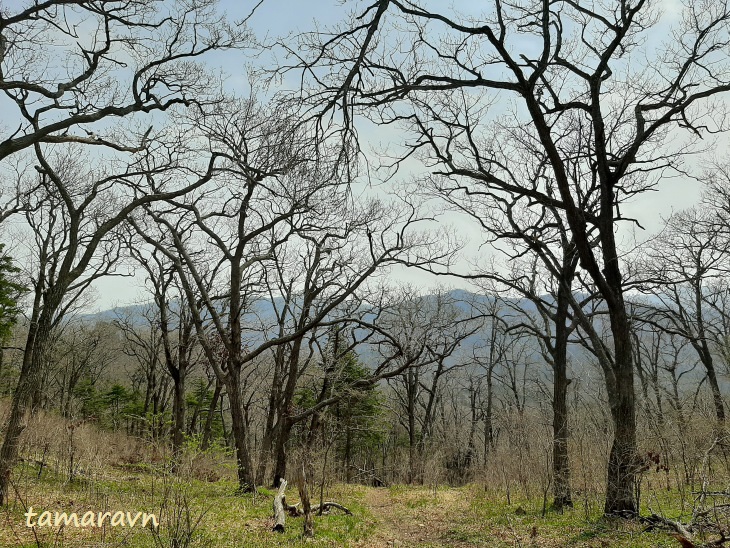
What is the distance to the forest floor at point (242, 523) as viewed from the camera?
21.2 feet

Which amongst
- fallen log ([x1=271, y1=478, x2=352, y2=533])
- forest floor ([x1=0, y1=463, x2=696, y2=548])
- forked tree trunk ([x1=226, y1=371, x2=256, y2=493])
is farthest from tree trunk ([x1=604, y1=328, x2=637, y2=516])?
forked tree trunk ([x1=226, y1=371, x2=256, y2=493])

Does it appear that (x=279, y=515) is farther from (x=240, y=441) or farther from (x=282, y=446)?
(x=282, y=446)

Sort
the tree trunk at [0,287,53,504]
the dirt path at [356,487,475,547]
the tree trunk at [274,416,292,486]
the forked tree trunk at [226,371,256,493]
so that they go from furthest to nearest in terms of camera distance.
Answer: the tree trunk at [274,416,292,486]
the forked tree trunk at [226,371,256,493]
the dirt path at [356,487,475,547]
the tree trunk at [0,287,53,504]

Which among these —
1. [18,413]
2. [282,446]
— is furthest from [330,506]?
[18,413]

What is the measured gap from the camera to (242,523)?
929cm

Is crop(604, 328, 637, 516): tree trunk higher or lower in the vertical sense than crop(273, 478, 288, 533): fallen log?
higher

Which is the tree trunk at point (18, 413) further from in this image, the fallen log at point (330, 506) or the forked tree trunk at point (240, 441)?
the fallen log at point (330, 506)

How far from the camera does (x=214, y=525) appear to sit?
8711 mm

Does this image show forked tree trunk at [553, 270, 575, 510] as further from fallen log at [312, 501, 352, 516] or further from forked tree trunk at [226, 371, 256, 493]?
forked tree trunk at [226, 371, 256, 493]

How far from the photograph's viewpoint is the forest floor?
6449 mm

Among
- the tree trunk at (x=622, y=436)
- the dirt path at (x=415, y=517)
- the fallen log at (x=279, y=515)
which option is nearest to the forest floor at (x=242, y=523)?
the dirt path at (x=415, y=517)

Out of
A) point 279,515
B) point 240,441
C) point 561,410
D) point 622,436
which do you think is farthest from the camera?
point 240,441

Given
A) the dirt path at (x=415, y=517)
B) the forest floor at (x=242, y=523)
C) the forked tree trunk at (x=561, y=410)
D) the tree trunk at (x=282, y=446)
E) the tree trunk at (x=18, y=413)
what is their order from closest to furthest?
the forest floor at (x=242, y=523), the tree trunk at (x=18, y=413), the dirt path at (x=415, y=517), the forked tree trunk at (x=561, y=410), the tree trunk at (x=282, y=446)

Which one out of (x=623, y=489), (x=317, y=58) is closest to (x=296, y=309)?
(x=623, y=489)
